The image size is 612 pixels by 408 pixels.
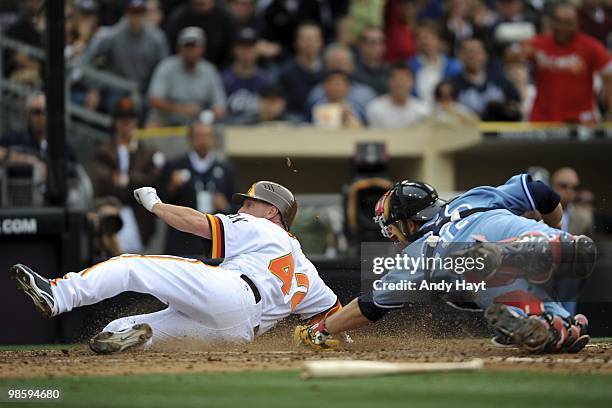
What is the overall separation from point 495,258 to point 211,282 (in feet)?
6.55

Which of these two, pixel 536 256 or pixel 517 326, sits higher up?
pixel 536 256

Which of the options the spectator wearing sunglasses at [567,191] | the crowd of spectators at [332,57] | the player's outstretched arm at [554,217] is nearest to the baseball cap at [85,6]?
the crowd of spectators at [332,57]

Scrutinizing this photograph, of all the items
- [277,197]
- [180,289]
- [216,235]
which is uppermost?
[277,197]

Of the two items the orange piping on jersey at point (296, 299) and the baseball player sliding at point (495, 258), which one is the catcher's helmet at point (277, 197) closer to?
the orange piping on jersey at point (296, 299)

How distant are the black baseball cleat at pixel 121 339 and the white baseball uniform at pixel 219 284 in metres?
0.09

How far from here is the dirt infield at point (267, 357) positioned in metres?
7.69

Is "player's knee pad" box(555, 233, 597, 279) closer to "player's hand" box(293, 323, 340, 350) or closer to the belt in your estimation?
"player's hand" box(293, 323, 340, 350)

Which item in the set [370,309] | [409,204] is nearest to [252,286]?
[370,309]

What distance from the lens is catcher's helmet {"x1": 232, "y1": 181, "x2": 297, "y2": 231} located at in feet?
30.4

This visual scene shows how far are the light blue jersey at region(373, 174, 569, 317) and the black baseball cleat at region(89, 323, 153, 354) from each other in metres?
1.72

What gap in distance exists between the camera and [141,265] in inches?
332

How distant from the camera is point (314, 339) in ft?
30.1

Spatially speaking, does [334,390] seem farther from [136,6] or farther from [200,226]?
[136,6]

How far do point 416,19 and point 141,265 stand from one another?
36.7ft
